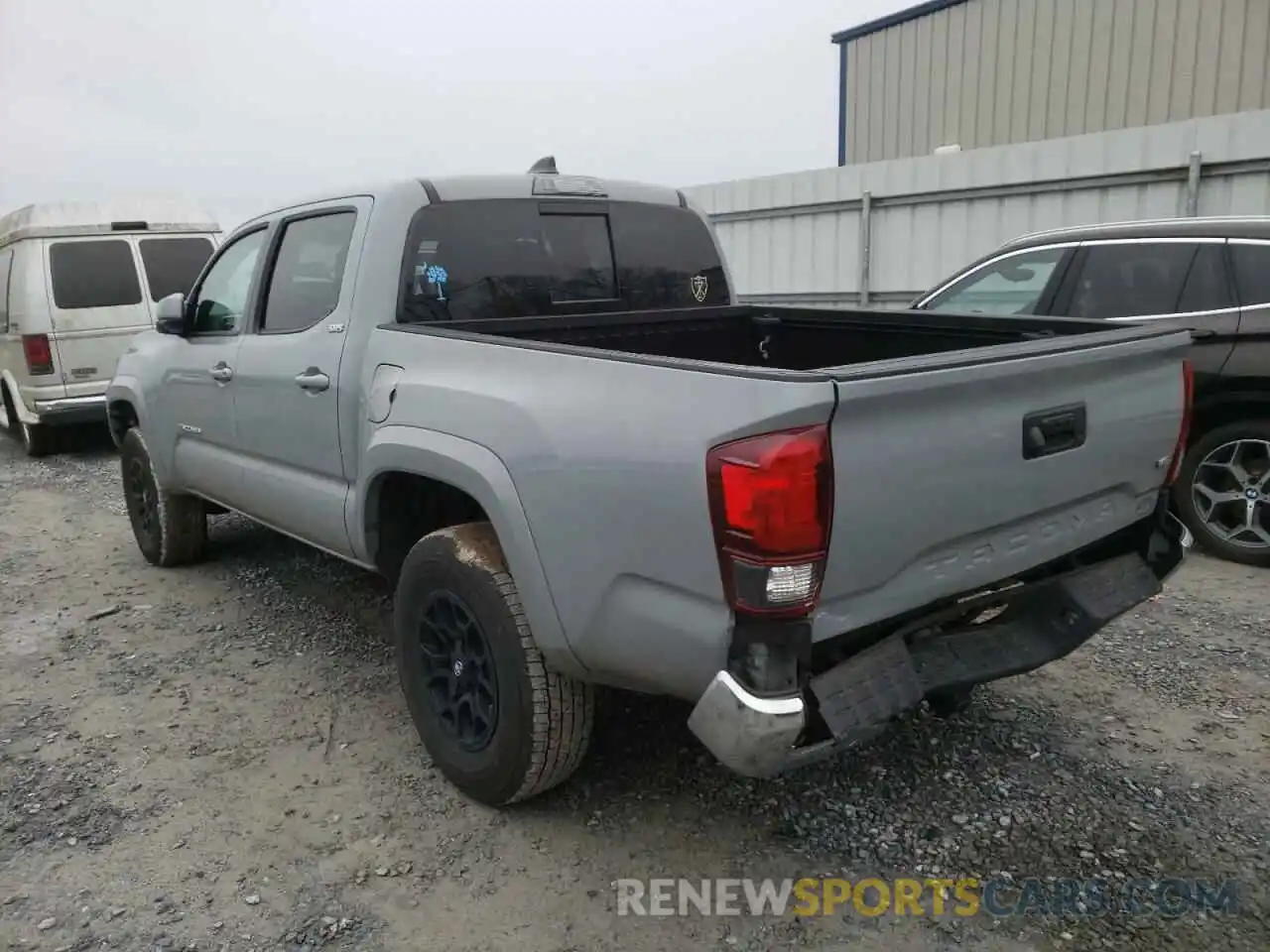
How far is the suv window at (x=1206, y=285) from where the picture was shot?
514cm

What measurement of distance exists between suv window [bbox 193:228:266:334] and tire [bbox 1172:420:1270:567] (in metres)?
4.79

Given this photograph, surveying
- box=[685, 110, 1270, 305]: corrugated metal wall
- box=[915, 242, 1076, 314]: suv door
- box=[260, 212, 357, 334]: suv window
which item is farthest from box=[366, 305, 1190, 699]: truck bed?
box=[685, 110, 1270, 305]: corrugated metal wall

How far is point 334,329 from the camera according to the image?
11.6 feet

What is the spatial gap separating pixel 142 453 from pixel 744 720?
446cm

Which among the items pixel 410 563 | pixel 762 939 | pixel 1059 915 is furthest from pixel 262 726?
pixel 1059 915

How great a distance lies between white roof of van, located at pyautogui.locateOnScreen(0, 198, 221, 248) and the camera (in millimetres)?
9227

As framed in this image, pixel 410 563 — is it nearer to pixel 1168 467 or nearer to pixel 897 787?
pixel 897 787

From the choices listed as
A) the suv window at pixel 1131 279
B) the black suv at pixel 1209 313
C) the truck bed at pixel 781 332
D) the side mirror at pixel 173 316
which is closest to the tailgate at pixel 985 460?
the truck bed at pixel 781 332

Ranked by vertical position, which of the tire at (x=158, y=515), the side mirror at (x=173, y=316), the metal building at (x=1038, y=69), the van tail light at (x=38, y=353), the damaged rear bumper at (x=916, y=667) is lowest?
the tire at (x=158, y=515)

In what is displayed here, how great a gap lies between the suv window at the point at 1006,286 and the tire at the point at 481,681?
3.79m

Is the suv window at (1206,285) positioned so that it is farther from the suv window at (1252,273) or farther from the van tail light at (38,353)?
the van tail light at (38,353)

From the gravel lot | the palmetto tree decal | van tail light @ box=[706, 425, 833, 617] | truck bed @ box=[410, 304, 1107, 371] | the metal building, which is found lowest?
the gravel lot

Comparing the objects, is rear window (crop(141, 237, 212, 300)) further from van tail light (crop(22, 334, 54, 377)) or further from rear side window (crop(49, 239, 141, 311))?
van tail light (crop(22, 334, 54, 377))

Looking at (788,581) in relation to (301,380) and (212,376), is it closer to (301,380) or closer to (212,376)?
(301,380)
